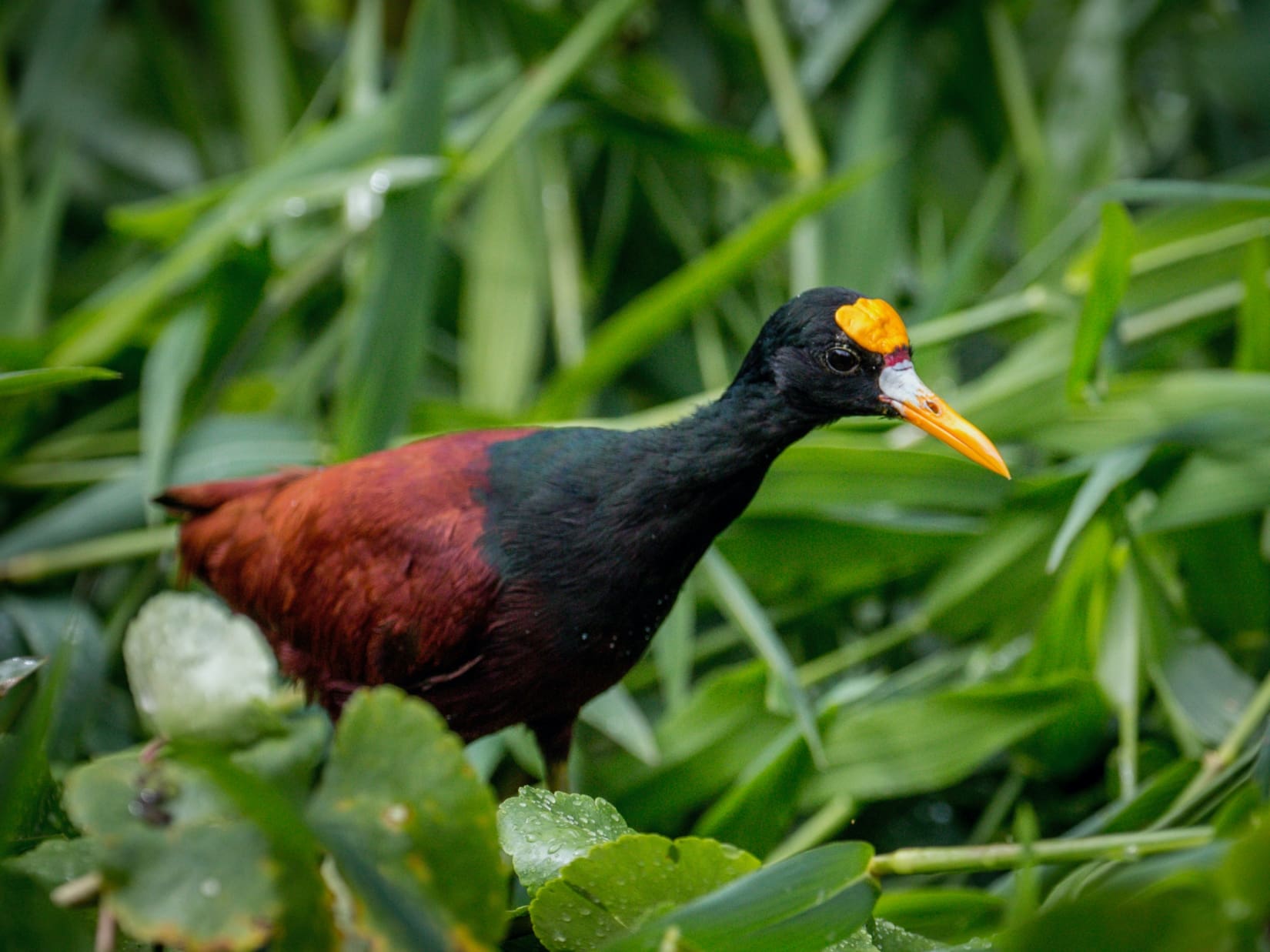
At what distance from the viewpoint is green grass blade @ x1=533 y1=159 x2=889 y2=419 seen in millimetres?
1889

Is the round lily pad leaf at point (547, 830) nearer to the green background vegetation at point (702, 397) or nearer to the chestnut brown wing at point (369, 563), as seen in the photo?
the green background vegetation at point (702, 397)

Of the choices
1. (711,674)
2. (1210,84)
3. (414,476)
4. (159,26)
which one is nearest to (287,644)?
(414,476)

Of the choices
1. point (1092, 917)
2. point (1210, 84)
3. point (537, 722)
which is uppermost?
point (1210, 84)

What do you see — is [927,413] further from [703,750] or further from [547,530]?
[703,750]

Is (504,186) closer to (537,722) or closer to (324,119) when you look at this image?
(324,119)

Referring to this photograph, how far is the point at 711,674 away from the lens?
1909 millimetres

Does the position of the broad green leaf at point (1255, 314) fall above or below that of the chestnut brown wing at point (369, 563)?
above

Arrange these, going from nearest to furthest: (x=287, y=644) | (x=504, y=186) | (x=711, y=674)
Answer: (x=287, y=644), (x=711, y=674), (x=504, y=186)

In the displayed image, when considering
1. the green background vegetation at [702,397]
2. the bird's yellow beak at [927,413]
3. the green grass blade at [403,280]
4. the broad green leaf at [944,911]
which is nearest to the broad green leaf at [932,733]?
the green background vegetation at [702,397]

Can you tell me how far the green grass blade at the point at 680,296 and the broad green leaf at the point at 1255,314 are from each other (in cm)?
56

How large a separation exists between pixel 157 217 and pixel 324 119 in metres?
0.74

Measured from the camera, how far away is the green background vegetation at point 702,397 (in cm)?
73

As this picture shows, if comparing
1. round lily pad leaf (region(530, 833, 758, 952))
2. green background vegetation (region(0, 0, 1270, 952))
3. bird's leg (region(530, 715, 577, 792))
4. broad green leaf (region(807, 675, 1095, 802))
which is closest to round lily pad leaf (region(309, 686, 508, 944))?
green background vegetation (region(0, 0, 1270, 952))

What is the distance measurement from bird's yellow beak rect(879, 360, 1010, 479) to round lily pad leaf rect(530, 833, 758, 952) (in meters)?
0.47
